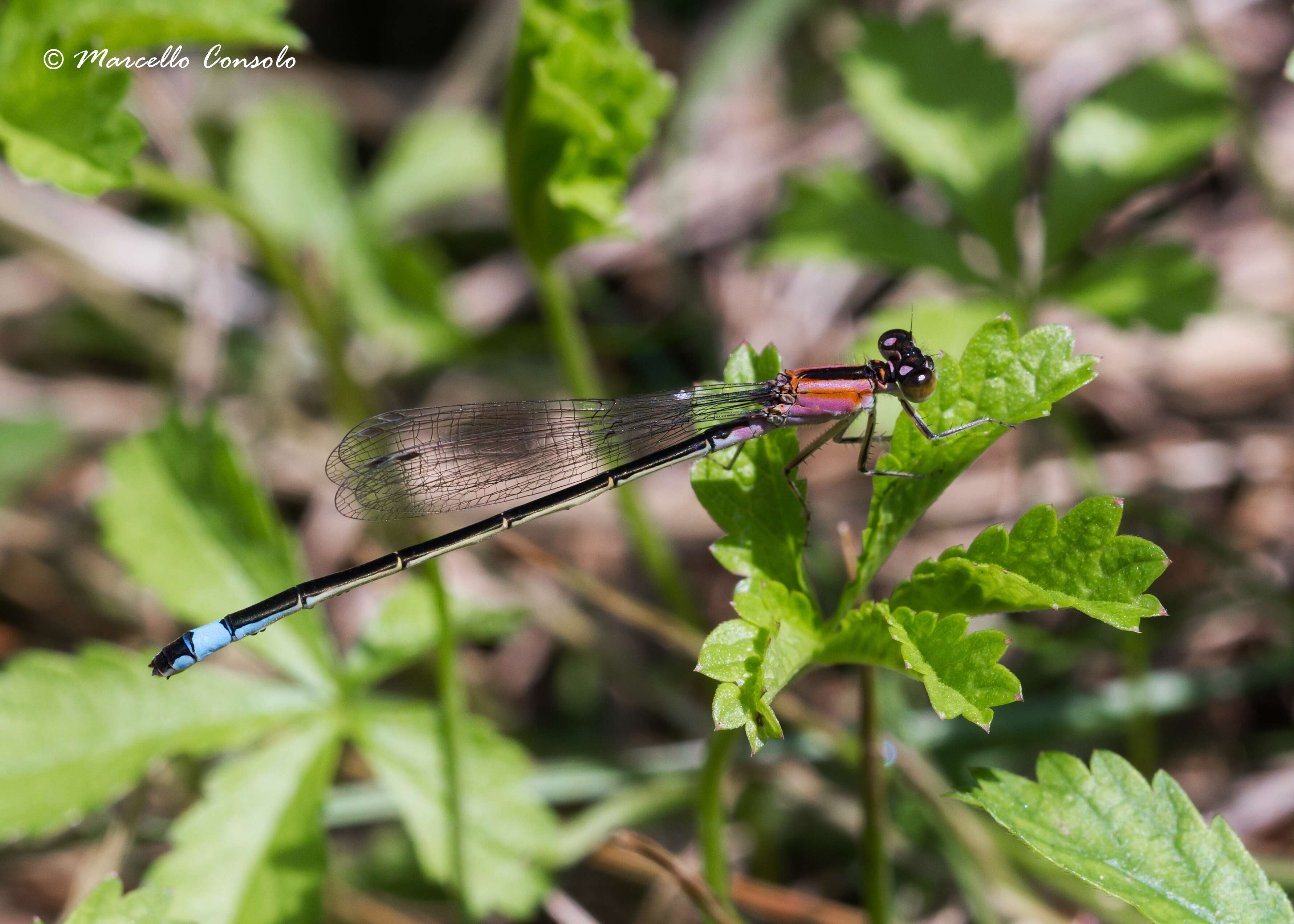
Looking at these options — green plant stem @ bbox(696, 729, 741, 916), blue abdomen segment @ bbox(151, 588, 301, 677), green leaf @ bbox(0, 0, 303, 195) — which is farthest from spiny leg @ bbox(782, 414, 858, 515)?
green leaf @ bbox(0, 0, 303, 195)

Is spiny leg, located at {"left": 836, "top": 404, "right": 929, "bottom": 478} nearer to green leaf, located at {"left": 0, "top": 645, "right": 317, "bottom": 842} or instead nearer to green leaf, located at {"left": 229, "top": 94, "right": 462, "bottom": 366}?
green leaf, located at {"left": 0, "top": 645, "right": 317, "bottom": 842}

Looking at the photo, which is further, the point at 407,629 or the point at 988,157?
the point at 988,157

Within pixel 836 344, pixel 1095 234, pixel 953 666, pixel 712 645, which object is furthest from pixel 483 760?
pixel 1095 234

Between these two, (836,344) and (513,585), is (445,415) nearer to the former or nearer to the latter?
(513,585)

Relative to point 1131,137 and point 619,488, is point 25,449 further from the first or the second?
point 1131,137

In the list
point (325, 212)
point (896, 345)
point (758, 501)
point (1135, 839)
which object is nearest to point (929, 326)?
point (896, 345)

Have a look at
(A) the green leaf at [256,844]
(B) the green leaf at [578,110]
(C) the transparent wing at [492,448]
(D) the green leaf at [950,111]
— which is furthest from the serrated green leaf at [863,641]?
(D) the green leaf at [950,111]
